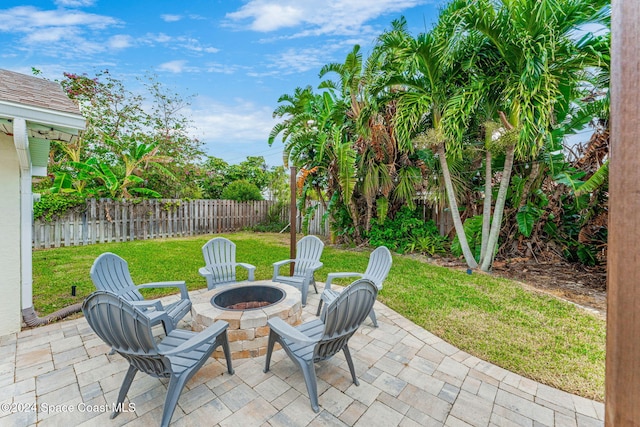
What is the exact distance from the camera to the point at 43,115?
3.17m

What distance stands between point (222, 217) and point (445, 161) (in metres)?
10.4

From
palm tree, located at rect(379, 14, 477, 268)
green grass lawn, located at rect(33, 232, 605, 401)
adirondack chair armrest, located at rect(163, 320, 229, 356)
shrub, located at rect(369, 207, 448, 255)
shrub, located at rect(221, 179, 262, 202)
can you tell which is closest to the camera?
adirondack chair armrest, located at rect(163, 320, 229, 356)

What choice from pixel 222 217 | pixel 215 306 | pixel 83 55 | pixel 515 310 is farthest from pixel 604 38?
pixel 83 55

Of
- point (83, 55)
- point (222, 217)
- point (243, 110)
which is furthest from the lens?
point (243, 110)

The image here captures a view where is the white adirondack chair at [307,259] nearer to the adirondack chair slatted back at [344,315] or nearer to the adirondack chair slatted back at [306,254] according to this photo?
the adirondack chair slatted back at [306,254]

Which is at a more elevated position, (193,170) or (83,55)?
(83,55)

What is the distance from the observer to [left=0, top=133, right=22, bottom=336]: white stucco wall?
11.5ft

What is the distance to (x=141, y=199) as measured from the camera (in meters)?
11.2

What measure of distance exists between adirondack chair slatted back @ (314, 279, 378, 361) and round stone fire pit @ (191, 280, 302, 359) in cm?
91

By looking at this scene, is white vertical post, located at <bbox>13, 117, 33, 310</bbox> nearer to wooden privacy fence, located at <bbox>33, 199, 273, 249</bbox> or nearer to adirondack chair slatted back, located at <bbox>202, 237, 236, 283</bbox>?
adirondack chair slatted back, located at <bbox>202, 237, 236, 283</bbox>

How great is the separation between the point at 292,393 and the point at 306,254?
2.93 meters

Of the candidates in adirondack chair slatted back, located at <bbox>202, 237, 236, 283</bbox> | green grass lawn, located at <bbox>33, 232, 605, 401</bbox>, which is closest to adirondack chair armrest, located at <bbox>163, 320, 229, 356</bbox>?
adirondack chair slatted back, located at <bbox>202, 237, 236, 283</bbox>

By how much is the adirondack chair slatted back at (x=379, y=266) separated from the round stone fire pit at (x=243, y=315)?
1163 millimetres

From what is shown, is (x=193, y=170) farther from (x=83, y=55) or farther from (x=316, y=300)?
(x=316, y=300)
